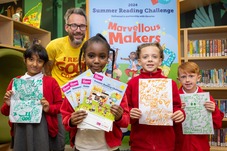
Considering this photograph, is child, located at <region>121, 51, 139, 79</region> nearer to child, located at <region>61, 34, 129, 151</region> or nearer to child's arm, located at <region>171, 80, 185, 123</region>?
child's arm, located at <region>171, 80, 185, 123</region>

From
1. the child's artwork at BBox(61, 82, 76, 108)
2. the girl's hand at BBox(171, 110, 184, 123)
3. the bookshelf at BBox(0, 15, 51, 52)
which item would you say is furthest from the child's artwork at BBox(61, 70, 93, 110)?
the bookshelf at BBox(0, 15, 51, 52)

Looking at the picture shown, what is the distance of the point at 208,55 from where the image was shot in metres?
3.91

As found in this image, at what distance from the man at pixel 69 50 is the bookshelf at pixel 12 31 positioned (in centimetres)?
104

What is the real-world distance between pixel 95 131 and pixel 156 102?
1.57 feet

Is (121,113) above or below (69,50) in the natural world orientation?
below

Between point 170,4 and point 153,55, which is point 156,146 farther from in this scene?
point 170,4

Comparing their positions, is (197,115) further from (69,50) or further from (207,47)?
(207,47)

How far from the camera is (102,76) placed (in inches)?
58.4

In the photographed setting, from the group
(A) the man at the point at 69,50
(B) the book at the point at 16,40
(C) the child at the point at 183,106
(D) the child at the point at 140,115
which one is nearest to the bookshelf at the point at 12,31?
(B) the book at the point at 16,40

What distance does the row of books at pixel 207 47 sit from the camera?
3.88 m

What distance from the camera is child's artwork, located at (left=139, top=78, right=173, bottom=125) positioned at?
173 cm

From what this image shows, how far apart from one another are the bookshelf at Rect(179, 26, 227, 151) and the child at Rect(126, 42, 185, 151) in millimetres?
2137

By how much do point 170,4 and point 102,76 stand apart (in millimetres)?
1680

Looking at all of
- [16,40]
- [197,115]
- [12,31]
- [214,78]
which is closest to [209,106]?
[197,115]
